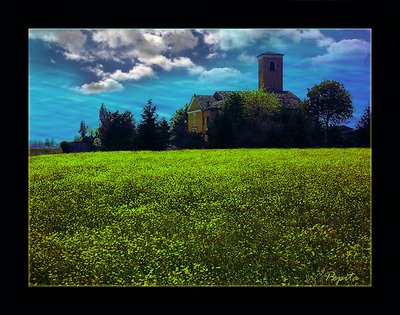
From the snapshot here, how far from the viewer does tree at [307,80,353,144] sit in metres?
5.58

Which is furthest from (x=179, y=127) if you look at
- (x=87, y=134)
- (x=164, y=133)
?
(x=87, y=134)

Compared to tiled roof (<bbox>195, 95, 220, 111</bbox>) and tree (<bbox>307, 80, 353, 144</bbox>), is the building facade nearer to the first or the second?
tiled roof (<bbox>195, 95, 220, 111</bbox>)

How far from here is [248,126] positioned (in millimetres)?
5859

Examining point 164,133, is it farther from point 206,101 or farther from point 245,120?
point 245,120

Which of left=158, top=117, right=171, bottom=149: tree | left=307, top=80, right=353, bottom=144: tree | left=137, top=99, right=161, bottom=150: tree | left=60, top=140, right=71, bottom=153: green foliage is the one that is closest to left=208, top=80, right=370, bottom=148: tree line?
left=307, top=80, right=353, bottom=144: tree

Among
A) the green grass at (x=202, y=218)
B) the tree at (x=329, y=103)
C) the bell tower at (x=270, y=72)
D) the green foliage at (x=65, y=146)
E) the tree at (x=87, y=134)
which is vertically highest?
the bell tower at (x=270, y=72)

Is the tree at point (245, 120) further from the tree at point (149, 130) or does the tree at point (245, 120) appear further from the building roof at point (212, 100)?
the tree at point (149, 130)

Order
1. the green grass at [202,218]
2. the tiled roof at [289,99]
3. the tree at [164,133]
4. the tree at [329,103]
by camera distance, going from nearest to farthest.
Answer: the green grass at [202,218]
the tree at [164,133]
the tree at [329,103]
the tiled roof at [289,99]

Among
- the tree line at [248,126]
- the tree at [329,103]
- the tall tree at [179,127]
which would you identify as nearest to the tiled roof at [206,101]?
the tree line at [248,126]

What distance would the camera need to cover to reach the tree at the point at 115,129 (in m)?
5.49

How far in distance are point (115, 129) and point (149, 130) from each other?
48 centimetres
